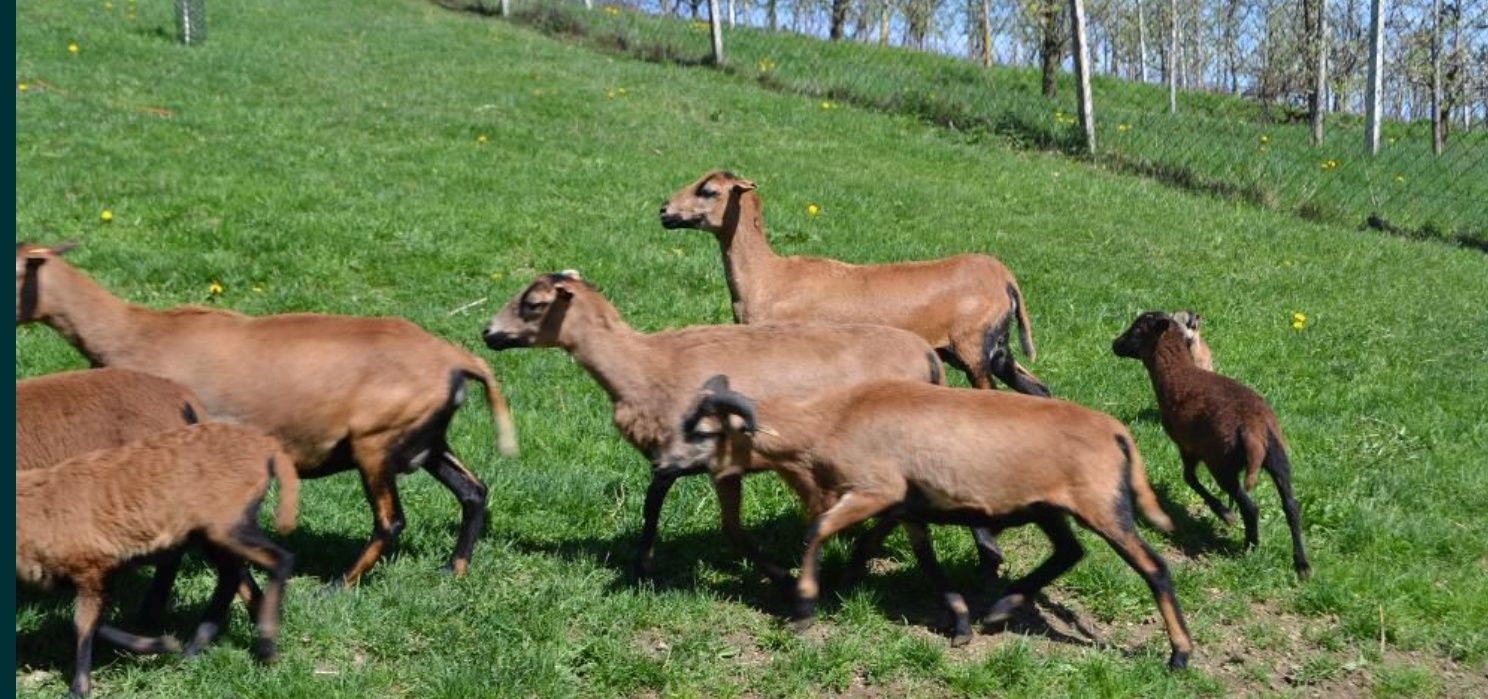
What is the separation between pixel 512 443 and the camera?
22.0 ft

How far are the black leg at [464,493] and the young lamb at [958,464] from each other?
121cm

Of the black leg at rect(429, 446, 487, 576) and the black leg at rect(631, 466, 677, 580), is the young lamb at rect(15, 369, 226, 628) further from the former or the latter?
the black leg at rect(631, 466, 677, 580)

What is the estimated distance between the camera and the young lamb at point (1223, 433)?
22.2 feet

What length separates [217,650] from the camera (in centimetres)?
553

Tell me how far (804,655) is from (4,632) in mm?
2881

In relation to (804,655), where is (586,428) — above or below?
above

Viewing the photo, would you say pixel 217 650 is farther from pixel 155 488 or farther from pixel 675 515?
pixel 675 515

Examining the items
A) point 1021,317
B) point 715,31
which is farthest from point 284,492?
point 715,31

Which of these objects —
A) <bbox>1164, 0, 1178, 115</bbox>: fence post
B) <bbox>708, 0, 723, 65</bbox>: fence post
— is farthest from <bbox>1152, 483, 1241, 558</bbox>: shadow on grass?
<bbox>708, 0, 723, 65</bbox>: fence post

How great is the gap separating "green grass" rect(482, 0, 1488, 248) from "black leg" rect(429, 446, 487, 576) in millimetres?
11967

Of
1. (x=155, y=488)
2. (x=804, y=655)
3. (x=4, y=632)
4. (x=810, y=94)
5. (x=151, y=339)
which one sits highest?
(x=810, y=94)

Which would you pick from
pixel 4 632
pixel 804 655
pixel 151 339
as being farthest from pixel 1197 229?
pixel 4 632

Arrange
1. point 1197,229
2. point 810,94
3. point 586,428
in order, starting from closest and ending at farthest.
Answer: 1. point 586,428
2. point 1197,229
3. point 810,94

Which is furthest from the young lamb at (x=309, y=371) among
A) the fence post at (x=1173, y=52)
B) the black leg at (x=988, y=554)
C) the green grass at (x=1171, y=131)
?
the fence post at (x=1173, y=52)
